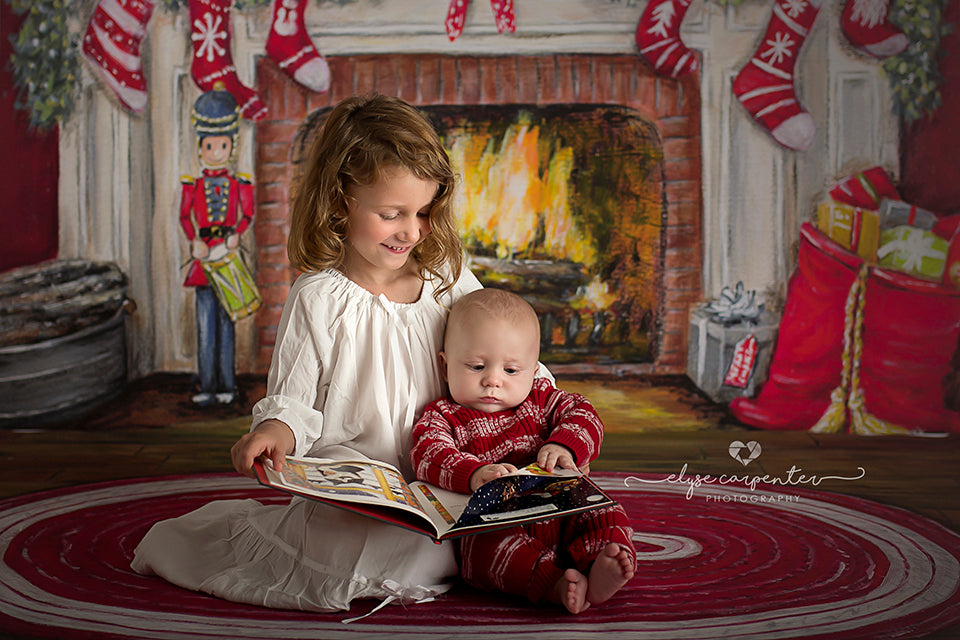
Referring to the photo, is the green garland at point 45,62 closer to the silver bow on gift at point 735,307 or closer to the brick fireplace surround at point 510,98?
the brick fireplace surround at point 510,98

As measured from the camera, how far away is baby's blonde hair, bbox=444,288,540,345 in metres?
1.63

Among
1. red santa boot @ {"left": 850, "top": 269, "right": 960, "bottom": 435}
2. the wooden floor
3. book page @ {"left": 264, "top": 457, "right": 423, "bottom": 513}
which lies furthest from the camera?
red santa boot @ {"left": 850, "top": 269, "right": 960, "bottom": 435}

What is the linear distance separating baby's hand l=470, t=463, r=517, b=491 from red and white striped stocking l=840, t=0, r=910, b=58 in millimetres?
2558

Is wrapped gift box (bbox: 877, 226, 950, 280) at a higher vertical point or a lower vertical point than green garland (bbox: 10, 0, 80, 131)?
lower

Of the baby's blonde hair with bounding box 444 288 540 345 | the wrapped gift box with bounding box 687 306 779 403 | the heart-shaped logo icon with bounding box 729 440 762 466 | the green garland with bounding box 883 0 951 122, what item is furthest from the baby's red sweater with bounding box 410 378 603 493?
the green garland with bounding box 883 0 951 122

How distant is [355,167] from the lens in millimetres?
1611

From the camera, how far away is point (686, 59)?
3.32 m

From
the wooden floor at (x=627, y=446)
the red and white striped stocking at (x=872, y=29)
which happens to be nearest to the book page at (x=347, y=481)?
the wooden floor at (x=627, y=446)

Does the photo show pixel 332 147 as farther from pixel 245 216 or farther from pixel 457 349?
pixel 245 216

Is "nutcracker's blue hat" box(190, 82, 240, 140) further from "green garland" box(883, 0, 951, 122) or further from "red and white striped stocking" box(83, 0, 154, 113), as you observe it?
"green garland" box(883, 0, 951, 122)

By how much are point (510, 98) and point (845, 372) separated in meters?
1.57

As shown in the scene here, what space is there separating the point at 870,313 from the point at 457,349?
2.12 meters

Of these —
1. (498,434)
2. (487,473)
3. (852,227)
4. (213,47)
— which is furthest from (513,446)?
(213,47)

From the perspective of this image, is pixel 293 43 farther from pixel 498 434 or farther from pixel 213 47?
pixel 498 434
